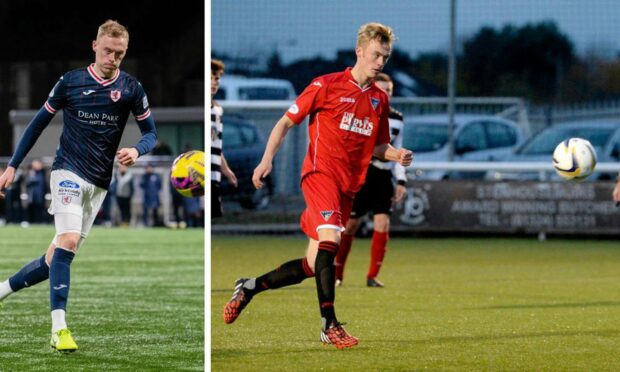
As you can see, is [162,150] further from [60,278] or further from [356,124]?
[356,124]

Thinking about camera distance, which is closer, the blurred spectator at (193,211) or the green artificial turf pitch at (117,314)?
the green artificial turf pitch at (117,314)

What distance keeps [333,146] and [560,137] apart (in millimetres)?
14589

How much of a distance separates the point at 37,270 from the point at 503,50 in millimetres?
27702

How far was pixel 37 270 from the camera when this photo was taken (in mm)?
8195

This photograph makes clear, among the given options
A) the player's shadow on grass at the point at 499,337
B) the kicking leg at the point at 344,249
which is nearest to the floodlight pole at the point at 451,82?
the kicking leg at the point at 344,249

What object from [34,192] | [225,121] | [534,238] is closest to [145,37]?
[34,192]

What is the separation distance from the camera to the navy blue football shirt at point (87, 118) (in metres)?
7.68

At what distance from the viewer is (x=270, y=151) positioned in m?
7.25

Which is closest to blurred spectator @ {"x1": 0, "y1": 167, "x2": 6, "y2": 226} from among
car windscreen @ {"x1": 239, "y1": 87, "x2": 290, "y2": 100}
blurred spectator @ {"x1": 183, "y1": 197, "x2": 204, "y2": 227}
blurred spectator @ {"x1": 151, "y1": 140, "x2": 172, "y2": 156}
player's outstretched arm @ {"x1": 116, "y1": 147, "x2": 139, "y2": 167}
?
blurred spectator @ {"x1": 151, "y1": 140, "x2": 172, "y2": 156}

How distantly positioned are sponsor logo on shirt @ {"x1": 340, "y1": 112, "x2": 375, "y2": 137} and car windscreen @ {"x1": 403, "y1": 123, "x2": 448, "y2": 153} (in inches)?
561

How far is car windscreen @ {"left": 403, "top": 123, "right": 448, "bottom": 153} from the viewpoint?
860 inches

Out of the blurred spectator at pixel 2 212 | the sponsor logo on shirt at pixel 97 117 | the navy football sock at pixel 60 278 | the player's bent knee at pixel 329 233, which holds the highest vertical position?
the sponsor logo on shirt at pixel 97 117

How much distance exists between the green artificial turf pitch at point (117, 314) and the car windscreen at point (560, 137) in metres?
6.09

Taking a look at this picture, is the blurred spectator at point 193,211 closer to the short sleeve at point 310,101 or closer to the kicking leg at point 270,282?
the kicking leg at point 270,282
